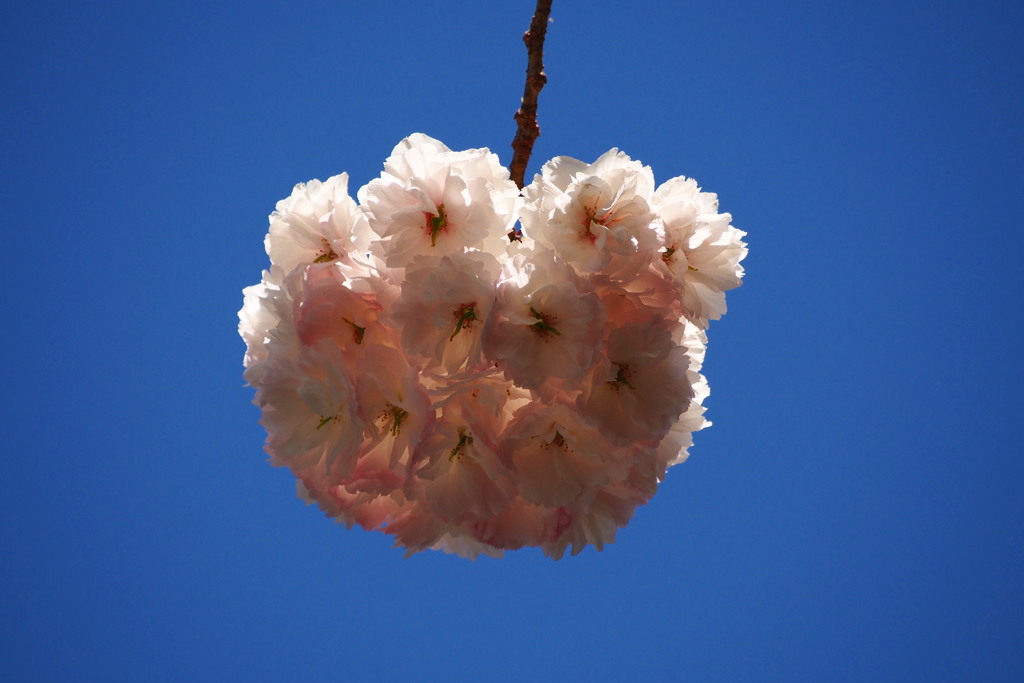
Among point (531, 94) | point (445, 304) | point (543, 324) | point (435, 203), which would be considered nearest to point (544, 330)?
point (543, 324)

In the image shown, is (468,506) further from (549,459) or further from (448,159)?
(448,159)

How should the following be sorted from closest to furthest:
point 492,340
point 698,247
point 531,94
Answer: point 492,340
point 698,247
point 531,94

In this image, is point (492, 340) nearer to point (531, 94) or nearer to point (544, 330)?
point (544, 330)

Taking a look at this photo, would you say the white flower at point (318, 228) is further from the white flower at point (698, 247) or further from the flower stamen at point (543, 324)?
the white flower at point (698, 247)

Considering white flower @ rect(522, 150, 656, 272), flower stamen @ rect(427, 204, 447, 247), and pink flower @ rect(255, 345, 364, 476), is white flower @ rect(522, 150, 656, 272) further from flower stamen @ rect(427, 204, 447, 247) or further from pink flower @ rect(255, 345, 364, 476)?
pink flower @ rect(255, 345, 364, 476)

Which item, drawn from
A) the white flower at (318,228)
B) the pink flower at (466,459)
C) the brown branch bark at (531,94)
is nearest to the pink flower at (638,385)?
the pink flower at (466,459)

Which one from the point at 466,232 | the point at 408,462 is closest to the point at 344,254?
the point at 466,232
